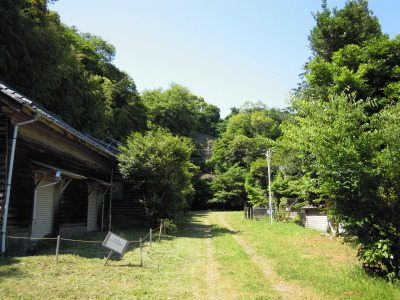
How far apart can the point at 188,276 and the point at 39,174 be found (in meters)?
6.45

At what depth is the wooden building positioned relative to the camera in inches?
332

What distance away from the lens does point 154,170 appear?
1602 cm

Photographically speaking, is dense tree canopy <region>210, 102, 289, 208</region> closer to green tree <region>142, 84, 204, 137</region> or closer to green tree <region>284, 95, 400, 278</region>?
green tree <region>142, 84, 204, 137</region>

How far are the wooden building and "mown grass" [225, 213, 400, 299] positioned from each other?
7816 millimetres

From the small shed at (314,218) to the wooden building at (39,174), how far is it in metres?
14.1

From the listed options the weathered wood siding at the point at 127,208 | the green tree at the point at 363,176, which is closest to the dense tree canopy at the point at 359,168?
the green tree at the point at 363,176

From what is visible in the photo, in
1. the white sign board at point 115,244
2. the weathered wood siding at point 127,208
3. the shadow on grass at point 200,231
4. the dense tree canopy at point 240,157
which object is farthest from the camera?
the dense tree canopy at point 240,157

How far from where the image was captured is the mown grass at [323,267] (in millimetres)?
6023

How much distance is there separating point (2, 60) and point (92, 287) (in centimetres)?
1108

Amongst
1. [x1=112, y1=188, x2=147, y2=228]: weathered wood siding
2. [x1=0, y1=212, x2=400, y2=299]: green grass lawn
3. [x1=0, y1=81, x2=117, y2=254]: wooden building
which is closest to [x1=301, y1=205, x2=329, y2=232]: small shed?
[x1=0, y1=212, x2=400, y2=299]: green grass lawn

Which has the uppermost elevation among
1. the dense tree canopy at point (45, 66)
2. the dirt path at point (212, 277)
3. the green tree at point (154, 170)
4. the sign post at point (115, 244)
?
the dense tree canopy at point (45, 66)

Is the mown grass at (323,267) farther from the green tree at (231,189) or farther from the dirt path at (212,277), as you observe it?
the green tree at (231,189)

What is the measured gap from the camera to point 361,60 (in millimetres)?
15211

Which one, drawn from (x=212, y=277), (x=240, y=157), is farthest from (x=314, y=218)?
(x=240, y=157)
